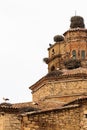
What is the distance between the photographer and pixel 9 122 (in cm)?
2719

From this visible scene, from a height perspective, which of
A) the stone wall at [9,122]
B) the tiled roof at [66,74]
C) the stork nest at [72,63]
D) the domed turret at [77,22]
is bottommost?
the stone wall at [9,122]

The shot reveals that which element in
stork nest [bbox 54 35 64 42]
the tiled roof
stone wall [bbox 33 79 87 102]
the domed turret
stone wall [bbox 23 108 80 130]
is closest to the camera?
stone wall [bbox 23 108 80 130]

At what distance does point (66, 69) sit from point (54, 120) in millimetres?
19714

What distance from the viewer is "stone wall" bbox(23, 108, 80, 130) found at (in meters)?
22.9

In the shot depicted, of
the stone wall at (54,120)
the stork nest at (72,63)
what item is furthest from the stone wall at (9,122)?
the stork nest at (72,63)

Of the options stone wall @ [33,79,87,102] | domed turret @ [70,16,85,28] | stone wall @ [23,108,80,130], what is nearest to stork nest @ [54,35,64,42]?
domed turret @ [70,16,85,28]

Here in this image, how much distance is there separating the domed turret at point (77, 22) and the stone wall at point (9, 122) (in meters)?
22.8

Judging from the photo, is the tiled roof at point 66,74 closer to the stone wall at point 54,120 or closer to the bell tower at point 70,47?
the bell tower at point 70,47

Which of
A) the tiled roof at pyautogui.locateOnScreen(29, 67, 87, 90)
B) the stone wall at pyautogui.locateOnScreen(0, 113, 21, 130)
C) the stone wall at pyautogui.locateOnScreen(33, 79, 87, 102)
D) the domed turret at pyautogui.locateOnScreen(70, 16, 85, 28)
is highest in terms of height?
the domed turret at pyautogui.locateOnScreen(70, 16, 85, 28)

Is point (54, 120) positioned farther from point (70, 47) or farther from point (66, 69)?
point (70, 47)

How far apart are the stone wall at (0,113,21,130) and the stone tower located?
8.32 meters

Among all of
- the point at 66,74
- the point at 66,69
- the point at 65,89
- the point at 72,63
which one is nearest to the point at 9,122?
the point at 65,89

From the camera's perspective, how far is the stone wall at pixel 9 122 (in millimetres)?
26969

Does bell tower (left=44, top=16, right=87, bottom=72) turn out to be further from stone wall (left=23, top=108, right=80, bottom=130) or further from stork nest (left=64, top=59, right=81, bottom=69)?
stone wall (left=23, top=108, right=80, bottom=130)
